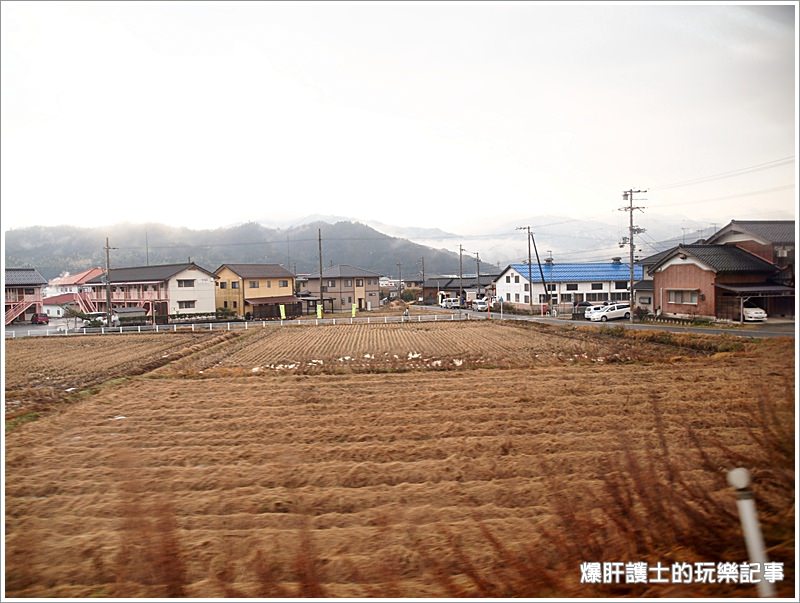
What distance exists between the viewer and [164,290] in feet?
63.0

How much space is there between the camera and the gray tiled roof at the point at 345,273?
2576 centimetres

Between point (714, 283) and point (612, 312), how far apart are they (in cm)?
698

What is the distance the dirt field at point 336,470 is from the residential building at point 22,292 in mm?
1185

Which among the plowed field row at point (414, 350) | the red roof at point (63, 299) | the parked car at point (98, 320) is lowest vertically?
the plowed field row at point (414, 350)

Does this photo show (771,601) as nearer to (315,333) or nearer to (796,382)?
(796,382)

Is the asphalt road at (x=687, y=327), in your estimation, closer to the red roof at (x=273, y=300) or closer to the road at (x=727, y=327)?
the road at (x=727, y=327)

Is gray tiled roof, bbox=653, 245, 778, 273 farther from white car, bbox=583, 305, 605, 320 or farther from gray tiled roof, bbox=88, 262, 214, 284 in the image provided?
gray tiled roof, bbox=88, 262, 214, 284

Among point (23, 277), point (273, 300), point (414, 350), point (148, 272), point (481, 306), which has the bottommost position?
point (414, 350)

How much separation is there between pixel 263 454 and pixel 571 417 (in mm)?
2675

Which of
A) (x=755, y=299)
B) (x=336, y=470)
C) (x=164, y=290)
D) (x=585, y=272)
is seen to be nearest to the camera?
(x=336, y=470)

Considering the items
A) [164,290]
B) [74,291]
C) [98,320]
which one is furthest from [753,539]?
[164,290]

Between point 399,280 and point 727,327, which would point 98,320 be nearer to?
point 727,327

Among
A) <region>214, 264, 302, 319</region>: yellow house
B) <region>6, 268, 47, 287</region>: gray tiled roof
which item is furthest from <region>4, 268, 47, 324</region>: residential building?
<region>214, 264, 302, 319</region>: yellow house

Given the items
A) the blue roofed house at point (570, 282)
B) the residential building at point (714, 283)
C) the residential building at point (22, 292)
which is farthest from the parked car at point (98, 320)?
the residential building at point (714, 283)
